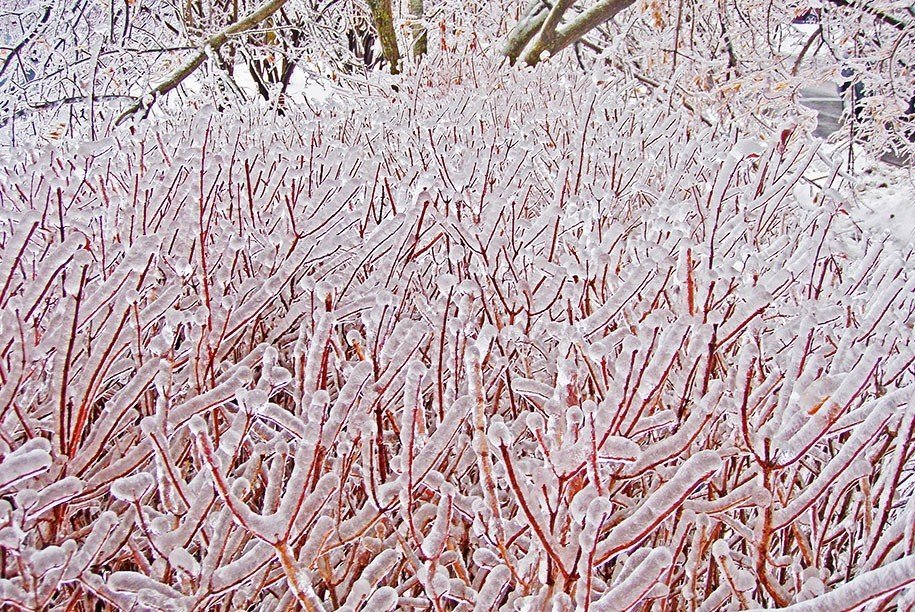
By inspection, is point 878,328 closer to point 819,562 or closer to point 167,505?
point 819,562

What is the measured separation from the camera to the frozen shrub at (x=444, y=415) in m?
0.98

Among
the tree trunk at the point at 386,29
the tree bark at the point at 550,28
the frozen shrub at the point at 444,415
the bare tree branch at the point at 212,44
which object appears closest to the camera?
the frozen shrub at the point at 444,415

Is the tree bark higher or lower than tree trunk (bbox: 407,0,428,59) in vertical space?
lower

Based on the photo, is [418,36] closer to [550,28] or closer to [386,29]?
[386,29]

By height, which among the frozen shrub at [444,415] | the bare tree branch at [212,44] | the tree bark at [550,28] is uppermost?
the bare tree branch at [212,44]

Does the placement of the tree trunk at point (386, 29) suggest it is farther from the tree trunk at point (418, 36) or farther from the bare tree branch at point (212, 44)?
the bare tree branch at point (212, 44)

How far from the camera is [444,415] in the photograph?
1.28m

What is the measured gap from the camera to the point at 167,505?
1125mm

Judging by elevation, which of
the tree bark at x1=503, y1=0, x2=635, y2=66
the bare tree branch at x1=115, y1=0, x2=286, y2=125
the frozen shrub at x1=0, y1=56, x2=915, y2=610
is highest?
the bare tree branch at x1=115, y1=0, x2=286, y2=125

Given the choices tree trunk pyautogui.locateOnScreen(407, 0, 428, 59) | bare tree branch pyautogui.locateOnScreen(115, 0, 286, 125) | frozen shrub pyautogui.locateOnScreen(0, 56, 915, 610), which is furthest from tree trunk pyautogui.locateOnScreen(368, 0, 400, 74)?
frozen shrub pyautogui.locateOnScreen(0, 56, 915, 610)

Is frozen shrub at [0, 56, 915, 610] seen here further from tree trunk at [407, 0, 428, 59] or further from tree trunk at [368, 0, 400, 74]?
tree trunk at [407, 0, 428, 59]

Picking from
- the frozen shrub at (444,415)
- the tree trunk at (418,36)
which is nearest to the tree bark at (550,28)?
the tree trunk at (418,36)

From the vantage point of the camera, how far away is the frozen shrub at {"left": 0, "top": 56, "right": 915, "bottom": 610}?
98cm

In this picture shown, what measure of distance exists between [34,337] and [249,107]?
131 inches
